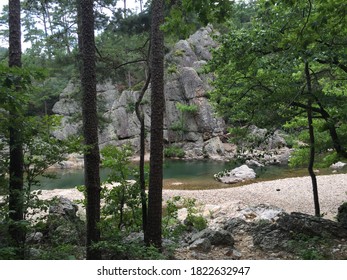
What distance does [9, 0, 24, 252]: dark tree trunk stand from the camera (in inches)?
170

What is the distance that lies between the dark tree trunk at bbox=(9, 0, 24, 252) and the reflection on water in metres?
10.3

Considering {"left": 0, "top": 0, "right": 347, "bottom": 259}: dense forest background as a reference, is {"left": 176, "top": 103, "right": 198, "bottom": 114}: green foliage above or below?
above

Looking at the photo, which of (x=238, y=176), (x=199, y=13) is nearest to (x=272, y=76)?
(x=199, y=13)

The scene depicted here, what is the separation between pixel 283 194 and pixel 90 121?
11099 mm

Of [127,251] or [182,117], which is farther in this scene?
[182,117]

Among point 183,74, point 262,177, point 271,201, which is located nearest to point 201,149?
point 183,74

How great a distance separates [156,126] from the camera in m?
5.21

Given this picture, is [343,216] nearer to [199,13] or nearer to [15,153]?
[199,13]

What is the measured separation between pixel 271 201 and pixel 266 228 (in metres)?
6.88

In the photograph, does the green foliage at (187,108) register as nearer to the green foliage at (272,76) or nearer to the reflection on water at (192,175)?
the reflection on water at (192,175)

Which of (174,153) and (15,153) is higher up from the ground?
(15,153)

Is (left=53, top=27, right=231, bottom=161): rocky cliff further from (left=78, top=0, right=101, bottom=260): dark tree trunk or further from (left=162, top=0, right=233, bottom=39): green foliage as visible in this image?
(left=162, top=0, right=233, bottom=39): green foliage

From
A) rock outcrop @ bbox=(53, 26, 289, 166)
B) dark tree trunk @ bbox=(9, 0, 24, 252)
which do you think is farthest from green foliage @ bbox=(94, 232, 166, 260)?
rock outcrop @ bbox=(53, 26, 289, 166)

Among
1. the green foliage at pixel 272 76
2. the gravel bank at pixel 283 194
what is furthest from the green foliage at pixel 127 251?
the gravel bank at pixel 283 194
